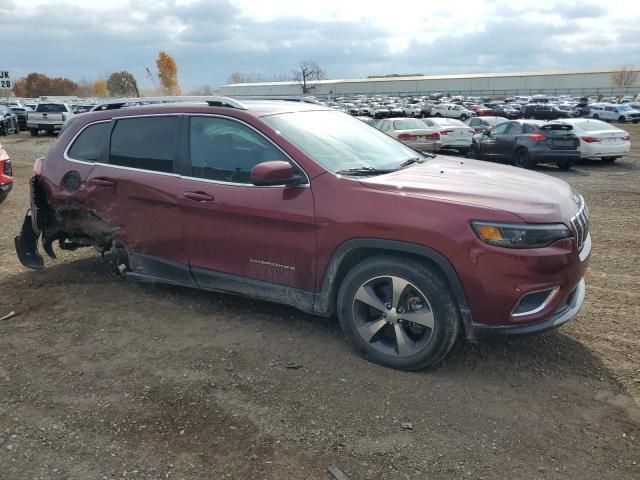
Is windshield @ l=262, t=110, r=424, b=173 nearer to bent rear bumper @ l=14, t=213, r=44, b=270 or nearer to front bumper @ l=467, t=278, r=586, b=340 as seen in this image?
front bumper @ l=467, t=278, r=586, b=340

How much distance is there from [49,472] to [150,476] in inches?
20.3

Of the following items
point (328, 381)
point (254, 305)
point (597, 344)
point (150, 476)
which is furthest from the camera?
point (254, 305)

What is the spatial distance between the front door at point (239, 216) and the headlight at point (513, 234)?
3.71 feet

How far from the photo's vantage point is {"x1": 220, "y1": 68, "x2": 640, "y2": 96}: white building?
114 m

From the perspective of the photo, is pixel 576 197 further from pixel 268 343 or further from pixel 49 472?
pixel 49 472

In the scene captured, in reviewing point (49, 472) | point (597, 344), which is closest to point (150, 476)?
point (49, 472)

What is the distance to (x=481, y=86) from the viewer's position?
126 m

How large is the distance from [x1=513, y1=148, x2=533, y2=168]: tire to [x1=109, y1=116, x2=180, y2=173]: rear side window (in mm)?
13133

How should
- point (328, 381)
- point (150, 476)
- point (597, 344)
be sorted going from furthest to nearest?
1. point (597, 344)
2. point (328, 381)
3. point (150, 476)

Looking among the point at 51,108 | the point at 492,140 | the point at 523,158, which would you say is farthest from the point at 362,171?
the point at 51,108

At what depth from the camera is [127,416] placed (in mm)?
3232

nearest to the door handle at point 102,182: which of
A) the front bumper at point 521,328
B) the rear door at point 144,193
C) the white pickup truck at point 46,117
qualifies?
the rear door at point 144,193

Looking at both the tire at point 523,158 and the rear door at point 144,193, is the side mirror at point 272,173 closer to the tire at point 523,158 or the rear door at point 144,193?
the rear door at point 144,193

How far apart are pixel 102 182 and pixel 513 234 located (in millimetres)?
3470
